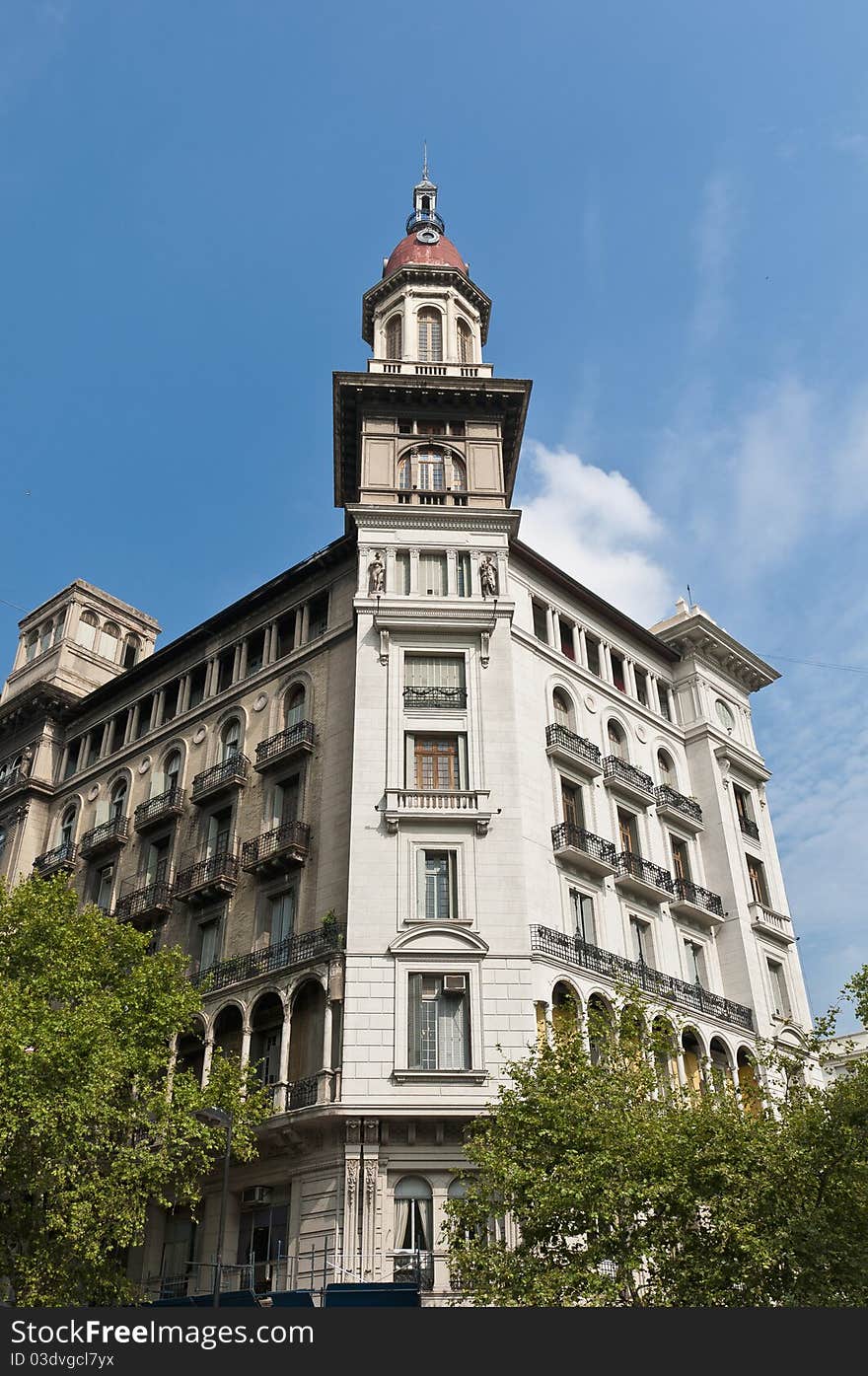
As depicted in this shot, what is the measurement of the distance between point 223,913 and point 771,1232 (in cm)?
2098

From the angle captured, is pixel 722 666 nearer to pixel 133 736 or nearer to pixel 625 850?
pixel 625 850

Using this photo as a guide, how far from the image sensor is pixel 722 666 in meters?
49.1

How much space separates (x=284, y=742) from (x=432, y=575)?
7.53 m

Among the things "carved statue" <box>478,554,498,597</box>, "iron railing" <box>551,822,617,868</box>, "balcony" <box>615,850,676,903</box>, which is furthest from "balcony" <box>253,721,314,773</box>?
"balcony" <box>615,850,676,903</box>

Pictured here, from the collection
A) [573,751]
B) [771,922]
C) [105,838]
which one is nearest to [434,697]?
[573,751]

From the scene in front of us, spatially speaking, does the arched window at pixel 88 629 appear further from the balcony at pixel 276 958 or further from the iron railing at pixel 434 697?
the iron railing at pixel 434 697

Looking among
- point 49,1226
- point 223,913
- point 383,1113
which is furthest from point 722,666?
point 49,1226

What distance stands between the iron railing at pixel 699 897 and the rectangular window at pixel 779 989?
2976 millimetres

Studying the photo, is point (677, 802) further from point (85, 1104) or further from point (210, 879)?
point (85, 1104)

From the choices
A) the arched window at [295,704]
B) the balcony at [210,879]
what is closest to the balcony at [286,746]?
the arched window at [295,704]

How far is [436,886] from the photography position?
108 ft

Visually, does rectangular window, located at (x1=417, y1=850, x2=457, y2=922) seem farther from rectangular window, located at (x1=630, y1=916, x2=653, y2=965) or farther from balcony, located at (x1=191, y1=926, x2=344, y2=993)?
rectangular window, located at (x1=630, y1=916, x2=653, y2=965)

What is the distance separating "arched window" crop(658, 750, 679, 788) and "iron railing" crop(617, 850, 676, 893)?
16.2 feet

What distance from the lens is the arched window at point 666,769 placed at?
4438cm
